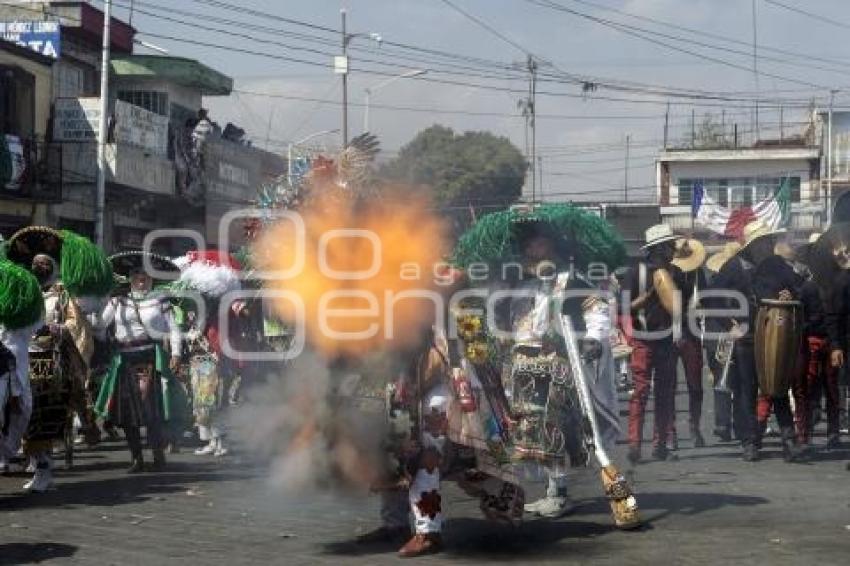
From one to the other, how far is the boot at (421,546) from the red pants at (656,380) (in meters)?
4.53

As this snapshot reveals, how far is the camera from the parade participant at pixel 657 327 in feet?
38.2

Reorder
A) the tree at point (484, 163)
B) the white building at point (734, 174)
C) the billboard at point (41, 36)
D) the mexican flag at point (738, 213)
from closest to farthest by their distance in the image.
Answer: the billboard at point (41, 36) → the tree at point (484, 163) → the mexican flag at point (738, 213) → the white building at point (734, 174)

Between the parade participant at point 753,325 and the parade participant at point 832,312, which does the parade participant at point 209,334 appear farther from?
the parade participant at point 832,312

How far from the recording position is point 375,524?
840 centimetres

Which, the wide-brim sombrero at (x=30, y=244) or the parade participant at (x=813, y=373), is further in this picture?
the parade participant at (x=813, y=373)

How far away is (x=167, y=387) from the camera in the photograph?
11430 mm

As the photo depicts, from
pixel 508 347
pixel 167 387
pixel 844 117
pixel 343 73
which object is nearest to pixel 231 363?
pixel 167 387

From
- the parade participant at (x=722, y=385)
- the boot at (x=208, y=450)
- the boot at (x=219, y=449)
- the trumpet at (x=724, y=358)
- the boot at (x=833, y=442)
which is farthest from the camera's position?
the parade participant at (x=722, y=385)

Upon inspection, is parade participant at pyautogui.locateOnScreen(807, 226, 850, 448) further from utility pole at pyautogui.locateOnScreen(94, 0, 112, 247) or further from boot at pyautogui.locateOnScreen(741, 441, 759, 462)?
utility pole at pyautogui.locateOnScreen(94, 0, 112, 247)

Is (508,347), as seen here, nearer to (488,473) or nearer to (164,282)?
(488,473)

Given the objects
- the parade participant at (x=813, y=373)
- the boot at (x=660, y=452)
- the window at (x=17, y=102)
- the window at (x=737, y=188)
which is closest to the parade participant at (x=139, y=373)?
the boot at (x=660, y=452)

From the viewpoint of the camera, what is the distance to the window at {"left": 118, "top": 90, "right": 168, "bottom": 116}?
37000 millimetres

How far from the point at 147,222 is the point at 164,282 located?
80.8 ft

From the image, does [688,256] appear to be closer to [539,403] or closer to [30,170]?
[539,403]
